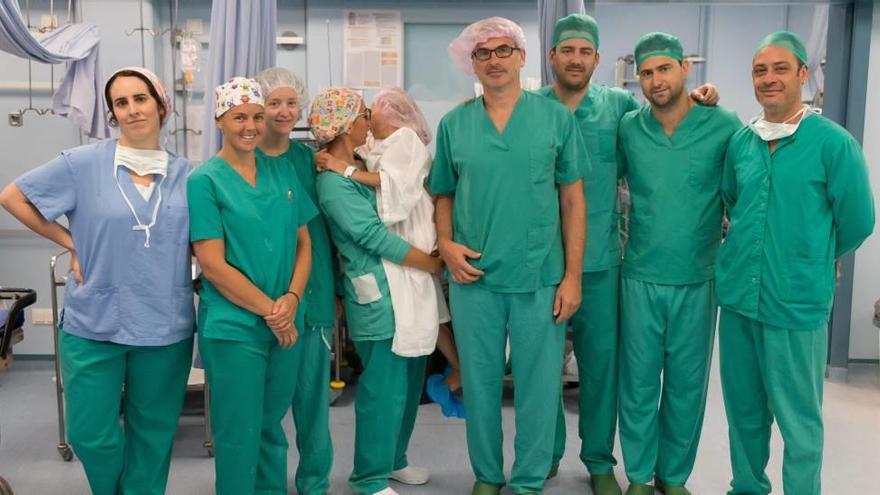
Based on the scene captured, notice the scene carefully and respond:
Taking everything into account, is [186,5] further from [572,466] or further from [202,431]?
[572,466]

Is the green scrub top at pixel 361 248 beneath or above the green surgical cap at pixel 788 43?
beneath

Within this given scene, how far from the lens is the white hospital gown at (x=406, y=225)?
2.29 metres

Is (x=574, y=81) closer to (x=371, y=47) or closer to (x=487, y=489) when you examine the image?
(x=487, y=489)

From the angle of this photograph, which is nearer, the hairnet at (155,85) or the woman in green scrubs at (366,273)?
the hairnet at (155,85)

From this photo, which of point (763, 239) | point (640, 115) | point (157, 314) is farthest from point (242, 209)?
point (763, 239)

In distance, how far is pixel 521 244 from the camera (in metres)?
2.25

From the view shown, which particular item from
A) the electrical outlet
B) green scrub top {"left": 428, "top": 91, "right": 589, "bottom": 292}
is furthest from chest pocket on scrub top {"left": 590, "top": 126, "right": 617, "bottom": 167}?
the electrical outlet

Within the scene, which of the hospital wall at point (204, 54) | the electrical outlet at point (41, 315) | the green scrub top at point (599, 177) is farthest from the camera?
the electrical outlet at point (41, 315)

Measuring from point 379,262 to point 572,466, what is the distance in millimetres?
1087

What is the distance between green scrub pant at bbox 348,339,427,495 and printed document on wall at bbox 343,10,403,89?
1963 mm

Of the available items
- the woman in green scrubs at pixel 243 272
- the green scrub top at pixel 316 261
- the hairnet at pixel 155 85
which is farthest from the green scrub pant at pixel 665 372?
the hairnet at pixel 155 85

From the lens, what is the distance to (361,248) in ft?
7.55

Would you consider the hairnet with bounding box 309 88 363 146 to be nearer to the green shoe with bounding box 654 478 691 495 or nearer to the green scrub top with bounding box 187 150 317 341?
the green scrub top with bounding box 187 150 317 341

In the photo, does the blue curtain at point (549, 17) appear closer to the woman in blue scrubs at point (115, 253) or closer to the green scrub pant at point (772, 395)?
the green scrub pant at point (772, 395)
